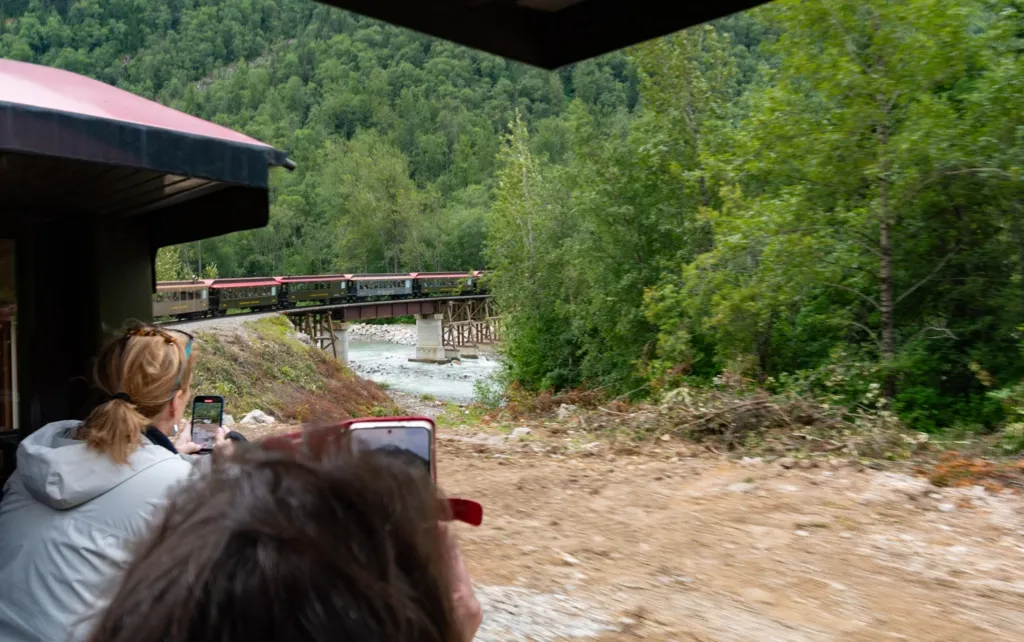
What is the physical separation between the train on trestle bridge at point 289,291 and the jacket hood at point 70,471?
20.4 m

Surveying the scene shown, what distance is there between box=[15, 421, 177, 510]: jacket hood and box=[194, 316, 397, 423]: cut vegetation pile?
1685 cm

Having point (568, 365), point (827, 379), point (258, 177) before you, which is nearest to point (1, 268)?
point (258, 177)

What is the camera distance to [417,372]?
4447 centimetres

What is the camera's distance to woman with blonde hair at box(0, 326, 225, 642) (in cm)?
187

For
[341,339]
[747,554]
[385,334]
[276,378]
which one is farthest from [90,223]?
[385,334]

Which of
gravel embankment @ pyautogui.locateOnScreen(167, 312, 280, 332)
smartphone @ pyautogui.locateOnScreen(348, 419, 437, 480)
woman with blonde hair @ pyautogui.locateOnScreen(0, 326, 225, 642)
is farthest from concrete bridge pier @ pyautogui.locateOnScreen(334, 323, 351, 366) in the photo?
smartphone @ pyautogui.locateOnScreen(348, 419, 437, 480)

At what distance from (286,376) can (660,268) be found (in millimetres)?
11817

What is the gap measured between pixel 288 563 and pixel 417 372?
145 ft

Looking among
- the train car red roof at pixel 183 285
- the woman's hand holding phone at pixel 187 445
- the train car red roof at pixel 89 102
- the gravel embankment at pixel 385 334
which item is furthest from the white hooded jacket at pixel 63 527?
the gravel embankment at pixel 385 334

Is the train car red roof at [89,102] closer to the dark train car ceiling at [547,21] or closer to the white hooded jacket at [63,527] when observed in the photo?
the dark train car ceiling at [547,21]

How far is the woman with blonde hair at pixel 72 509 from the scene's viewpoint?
1873 mm

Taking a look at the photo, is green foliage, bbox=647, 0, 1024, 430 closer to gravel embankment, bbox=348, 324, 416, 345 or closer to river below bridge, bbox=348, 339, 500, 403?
river below bridge, bbox=348, 339, 500, 403

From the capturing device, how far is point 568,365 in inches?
948

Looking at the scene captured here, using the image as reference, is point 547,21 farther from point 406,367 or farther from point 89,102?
point 406,367
